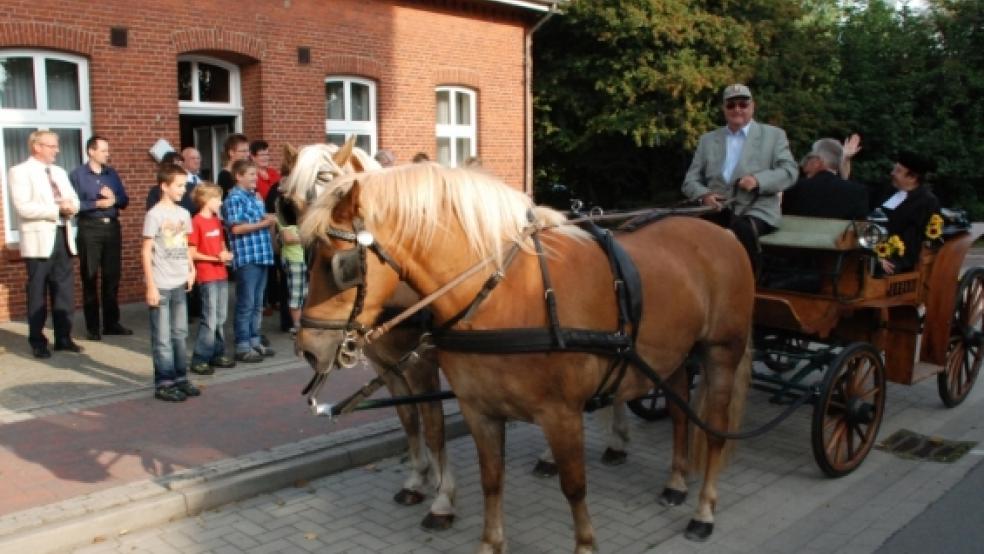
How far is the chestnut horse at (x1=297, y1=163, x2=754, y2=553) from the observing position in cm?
315

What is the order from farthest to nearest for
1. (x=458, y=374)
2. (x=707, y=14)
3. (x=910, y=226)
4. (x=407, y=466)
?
1. (x=707, y=14)
2. (x=910, y=226)
3. (x=407, y=466)
4. (x=458, y=374)

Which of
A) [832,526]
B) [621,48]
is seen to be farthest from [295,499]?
[621,48]

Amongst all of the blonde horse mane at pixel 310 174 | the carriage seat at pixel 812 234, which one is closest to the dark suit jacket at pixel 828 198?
the carriage seat at pixel 812 234

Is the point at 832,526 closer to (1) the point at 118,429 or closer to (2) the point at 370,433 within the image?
(2) the point at 370,433

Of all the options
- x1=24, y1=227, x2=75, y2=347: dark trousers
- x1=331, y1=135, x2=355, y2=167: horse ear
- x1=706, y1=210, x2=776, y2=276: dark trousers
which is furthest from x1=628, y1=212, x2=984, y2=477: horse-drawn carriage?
x1=24, y1=227, x2=75, y2=347: dark trousers

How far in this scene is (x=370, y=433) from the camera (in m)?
6.00

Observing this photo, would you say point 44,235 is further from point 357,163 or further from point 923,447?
point 923,447

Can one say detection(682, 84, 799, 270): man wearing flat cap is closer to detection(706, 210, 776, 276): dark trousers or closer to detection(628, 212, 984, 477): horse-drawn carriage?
detection(706, 210, 776, 276): dark trousers

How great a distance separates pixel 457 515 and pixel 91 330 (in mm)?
5954

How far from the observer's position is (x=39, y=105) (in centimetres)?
Result: 1055

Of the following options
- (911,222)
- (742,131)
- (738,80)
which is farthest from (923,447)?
(738,80)

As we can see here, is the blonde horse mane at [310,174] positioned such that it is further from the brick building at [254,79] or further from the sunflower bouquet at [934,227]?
the brick building at [254,79]

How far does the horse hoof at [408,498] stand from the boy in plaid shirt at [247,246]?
3.52m

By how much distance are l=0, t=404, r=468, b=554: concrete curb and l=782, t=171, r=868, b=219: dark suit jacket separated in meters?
3.54
